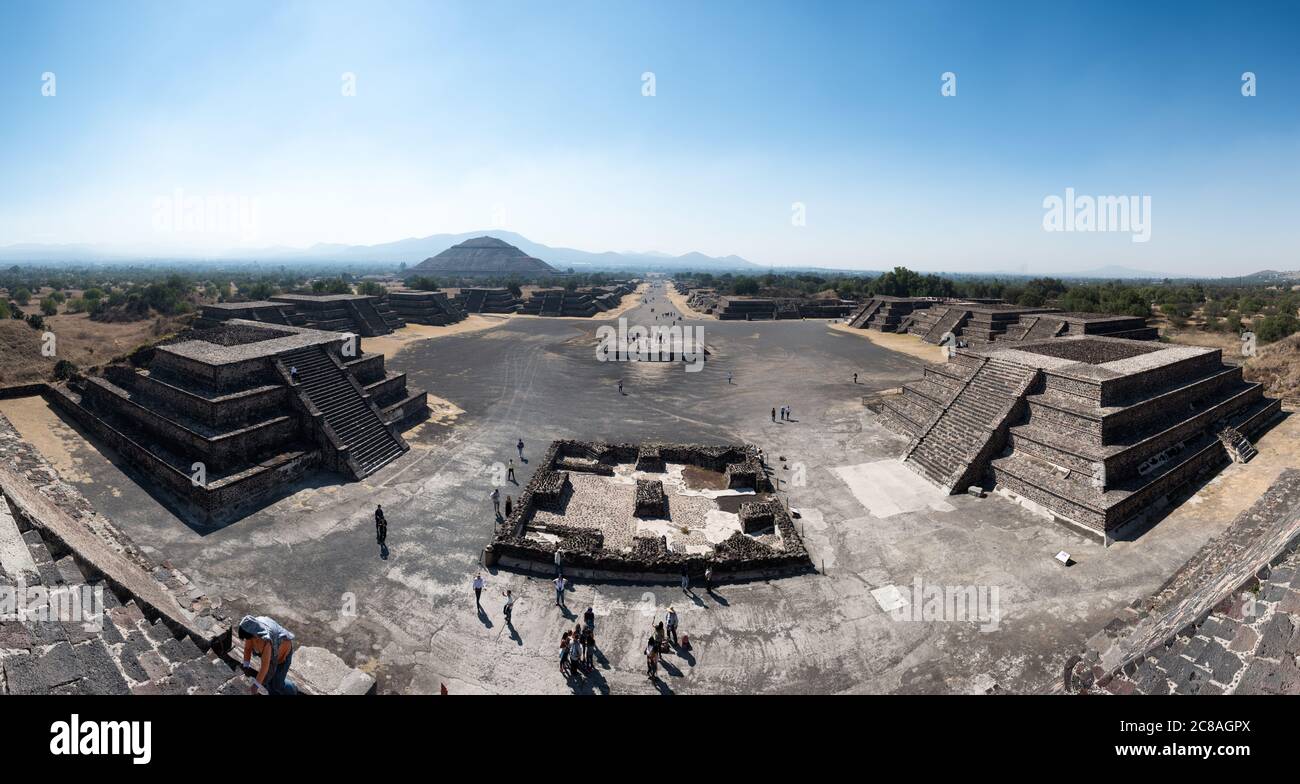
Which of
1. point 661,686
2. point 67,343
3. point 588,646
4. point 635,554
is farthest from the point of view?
point 67,343

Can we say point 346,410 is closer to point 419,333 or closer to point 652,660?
point 652,660

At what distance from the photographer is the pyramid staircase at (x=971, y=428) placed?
19094 millimetres

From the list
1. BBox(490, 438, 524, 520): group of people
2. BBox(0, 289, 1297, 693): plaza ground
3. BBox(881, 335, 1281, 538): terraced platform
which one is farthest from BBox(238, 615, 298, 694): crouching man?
BBox(881, 335, 1281, 538): terraced platform

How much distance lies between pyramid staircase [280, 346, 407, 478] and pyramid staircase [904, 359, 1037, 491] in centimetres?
1991

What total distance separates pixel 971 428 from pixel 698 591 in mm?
13456

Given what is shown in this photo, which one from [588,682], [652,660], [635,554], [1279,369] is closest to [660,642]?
[652,660]

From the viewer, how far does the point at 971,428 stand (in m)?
20.8

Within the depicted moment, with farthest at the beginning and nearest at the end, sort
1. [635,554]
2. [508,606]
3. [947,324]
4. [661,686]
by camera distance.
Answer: [947,324]
[635,554]
[508,606]
[661,686]

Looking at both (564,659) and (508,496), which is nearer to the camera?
(564,659)

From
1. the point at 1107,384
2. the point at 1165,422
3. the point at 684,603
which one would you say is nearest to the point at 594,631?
the point at 684,603

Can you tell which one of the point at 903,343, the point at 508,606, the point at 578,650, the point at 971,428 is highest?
the point at 903,343

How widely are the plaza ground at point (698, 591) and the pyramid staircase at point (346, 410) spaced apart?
0.87 m

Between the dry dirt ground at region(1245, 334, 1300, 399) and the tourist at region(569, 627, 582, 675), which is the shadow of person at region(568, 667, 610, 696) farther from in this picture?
the dry dirt ground at region(1245, 334, 1300, 399)

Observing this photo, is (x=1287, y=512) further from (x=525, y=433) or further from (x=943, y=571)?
(x=525, y=433)
